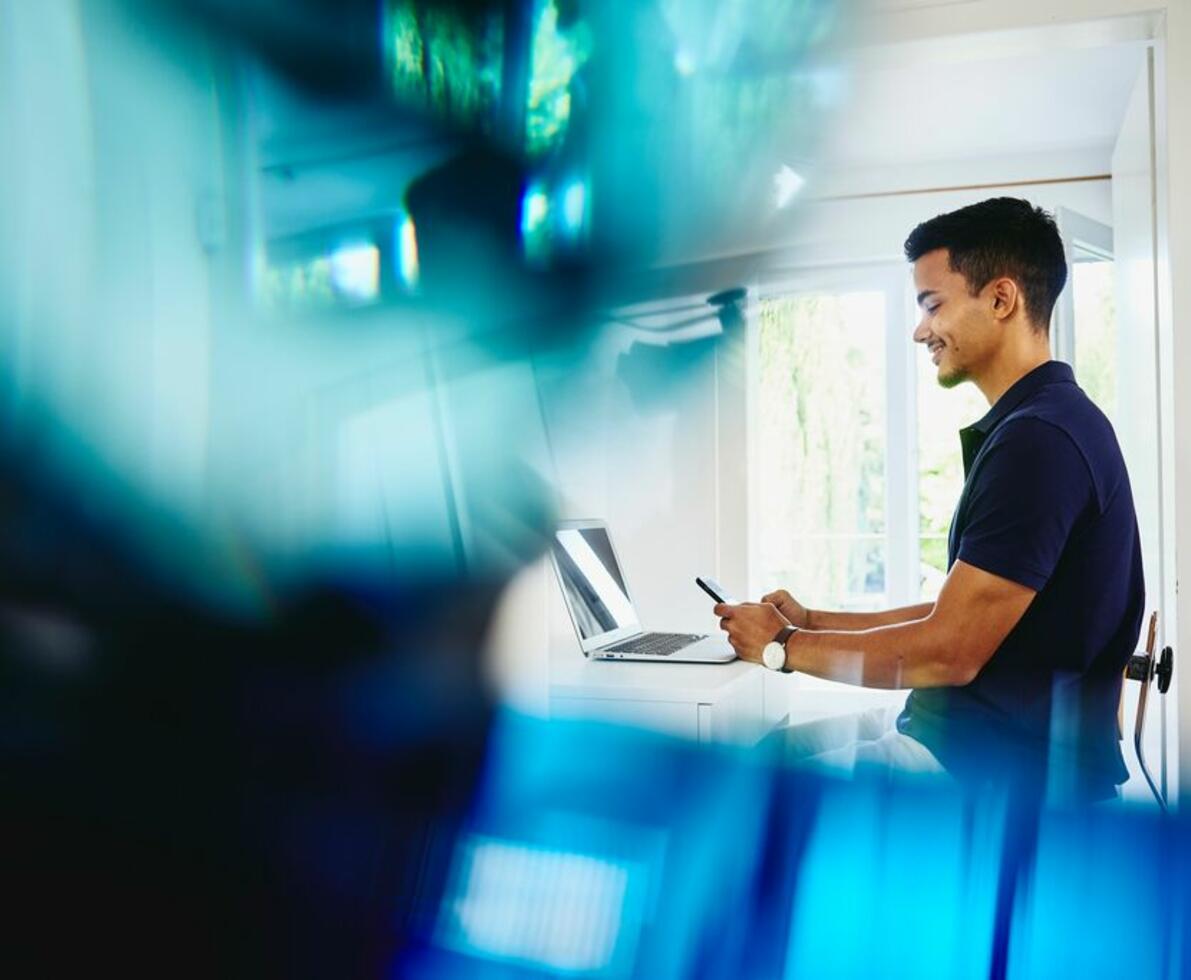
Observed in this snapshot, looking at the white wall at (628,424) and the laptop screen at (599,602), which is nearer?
the white wall at (628,424)

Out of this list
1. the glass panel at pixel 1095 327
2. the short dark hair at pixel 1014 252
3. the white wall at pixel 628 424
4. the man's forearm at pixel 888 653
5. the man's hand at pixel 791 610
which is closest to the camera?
the white wall at pixel 628 424

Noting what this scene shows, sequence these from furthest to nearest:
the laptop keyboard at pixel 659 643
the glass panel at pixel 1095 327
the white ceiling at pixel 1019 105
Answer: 1. the glass panel at pixel 1095 327
2. the white ceiling at pixel 1019 105
3. the laptop keyboard at pixel 659 643

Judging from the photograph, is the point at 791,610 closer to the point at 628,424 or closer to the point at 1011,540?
the point at 1011,540

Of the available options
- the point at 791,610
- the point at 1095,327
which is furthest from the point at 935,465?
the point at 791,610

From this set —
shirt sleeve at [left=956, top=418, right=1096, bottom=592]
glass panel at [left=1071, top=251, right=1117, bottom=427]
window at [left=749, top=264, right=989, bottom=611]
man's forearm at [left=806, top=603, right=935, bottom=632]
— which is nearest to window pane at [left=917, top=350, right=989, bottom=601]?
window at [left=749, top=264, right=989, bottom=611]

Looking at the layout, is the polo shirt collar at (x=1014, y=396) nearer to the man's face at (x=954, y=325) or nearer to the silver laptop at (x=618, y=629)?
the man's face at (x=954, y=325)

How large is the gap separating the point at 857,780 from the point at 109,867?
17cm

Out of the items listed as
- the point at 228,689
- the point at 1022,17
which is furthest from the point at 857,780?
the point at 1022,17

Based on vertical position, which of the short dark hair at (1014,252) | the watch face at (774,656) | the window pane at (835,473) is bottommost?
the watch face at (774,656)

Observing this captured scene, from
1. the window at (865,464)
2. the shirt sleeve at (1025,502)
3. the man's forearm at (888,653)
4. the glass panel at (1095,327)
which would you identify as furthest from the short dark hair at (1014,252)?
the window at (865,464)

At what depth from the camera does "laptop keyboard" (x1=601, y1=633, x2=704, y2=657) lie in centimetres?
106

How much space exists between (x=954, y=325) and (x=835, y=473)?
58.9 inches

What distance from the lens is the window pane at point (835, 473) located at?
2219 mm

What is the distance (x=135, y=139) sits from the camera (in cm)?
17
